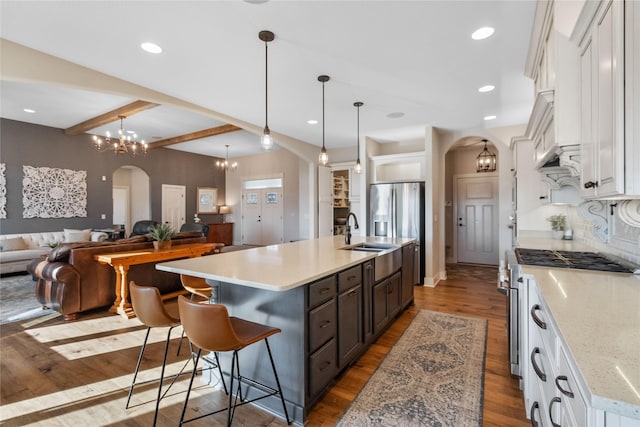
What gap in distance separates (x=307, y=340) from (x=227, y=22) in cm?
234

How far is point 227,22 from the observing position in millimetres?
2234

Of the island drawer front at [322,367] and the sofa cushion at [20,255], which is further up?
the sofa cushion at [20,255]

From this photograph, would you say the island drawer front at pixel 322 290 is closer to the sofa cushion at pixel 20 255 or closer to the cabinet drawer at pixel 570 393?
the cabinet drawer at pixel 570 393

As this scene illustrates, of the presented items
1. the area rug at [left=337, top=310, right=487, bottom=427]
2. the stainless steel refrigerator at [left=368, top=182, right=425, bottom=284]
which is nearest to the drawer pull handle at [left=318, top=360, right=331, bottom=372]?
the area rug at [left=337, top=310, right=487, bottom=427]

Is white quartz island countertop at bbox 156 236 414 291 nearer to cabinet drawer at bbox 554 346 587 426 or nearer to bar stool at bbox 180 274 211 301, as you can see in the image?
bar stool at bbox 180 274 211 301

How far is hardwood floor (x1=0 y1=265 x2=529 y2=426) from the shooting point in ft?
6.04

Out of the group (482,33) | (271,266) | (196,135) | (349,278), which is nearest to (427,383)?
(349,278)

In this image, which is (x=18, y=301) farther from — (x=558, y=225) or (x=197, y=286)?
(x=558, y=225)

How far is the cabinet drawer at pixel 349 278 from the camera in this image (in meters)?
2.16

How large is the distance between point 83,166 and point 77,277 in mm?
4626

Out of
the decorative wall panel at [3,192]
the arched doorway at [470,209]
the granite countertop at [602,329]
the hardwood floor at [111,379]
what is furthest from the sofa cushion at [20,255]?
the arched doorway at [470,209]

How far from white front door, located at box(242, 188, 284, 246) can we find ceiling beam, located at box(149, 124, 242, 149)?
A: 2744 mm

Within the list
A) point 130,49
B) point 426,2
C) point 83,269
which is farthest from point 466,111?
point 83,269

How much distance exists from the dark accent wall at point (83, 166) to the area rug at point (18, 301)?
1.52 meters
